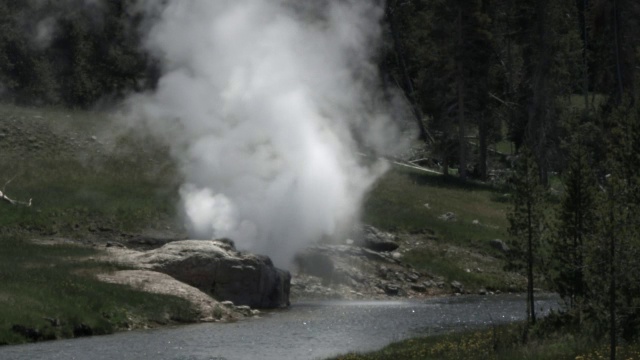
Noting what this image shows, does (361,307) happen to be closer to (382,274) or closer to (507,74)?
(382,274)

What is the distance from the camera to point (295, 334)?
49.4 m

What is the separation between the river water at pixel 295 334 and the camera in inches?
1686

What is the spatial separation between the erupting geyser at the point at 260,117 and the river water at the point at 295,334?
899 cm

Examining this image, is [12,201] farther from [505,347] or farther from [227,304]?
[505,347]

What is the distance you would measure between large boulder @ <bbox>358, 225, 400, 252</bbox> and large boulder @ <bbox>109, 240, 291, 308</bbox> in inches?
687

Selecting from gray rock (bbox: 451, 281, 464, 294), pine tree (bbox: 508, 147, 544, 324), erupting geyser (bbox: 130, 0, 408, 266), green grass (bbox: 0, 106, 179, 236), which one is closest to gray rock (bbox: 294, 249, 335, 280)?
erupting geyser (bbox: 130, 0, 408, 266)

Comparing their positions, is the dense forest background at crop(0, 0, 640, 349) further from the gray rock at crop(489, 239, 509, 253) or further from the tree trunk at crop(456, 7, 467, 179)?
the gray rock at crop(489, 239, 509, 253)

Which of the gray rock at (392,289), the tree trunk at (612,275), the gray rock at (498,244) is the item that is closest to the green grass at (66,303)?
the gray rock at (392,289)

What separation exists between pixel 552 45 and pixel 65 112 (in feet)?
148

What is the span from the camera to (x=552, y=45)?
108 m

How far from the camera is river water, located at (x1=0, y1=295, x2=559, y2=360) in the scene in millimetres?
42812

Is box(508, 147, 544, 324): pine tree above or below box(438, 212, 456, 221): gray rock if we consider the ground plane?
below

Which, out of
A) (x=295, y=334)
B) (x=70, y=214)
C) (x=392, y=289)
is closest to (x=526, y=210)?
(x=295, y=334)

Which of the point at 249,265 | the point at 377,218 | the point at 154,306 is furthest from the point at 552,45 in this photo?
the point at 154,306
